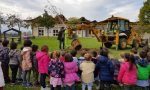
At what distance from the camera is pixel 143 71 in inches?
404

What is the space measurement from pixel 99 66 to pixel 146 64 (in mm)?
1314

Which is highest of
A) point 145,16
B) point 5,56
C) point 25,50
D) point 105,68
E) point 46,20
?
point 145,16

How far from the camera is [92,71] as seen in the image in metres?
10.5

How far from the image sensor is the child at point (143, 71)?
33.7ft

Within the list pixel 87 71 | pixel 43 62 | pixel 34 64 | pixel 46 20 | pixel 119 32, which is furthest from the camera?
pixel 46 20

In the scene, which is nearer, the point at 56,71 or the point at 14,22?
the point at 56,71

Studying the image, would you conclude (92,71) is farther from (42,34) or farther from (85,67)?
(42,34)

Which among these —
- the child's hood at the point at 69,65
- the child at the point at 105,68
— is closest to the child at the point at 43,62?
the child's hood at the point at 69,65

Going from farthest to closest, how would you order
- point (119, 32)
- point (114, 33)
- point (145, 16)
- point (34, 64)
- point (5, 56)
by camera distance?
point (145, 16) → point (114, 33) → point (119, 32) → point (5, 56) → point (34, 64)

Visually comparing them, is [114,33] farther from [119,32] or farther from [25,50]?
[25,50]

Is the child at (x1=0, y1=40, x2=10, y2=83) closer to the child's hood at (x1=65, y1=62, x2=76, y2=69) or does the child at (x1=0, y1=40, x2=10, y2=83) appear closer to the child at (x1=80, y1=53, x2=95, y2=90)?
the child's hood at (x1=65, y1=62, x2=76, y2=69)

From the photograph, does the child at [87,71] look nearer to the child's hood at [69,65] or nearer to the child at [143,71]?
the child's hood at [69,65]

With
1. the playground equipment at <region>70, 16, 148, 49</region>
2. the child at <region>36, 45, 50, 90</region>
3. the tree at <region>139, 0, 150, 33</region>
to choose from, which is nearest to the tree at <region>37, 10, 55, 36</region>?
the tree at <region>139, 0, 150, 33</region>

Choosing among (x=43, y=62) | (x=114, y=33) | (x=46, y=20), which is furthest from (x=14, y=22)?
(x=43, y=62)
